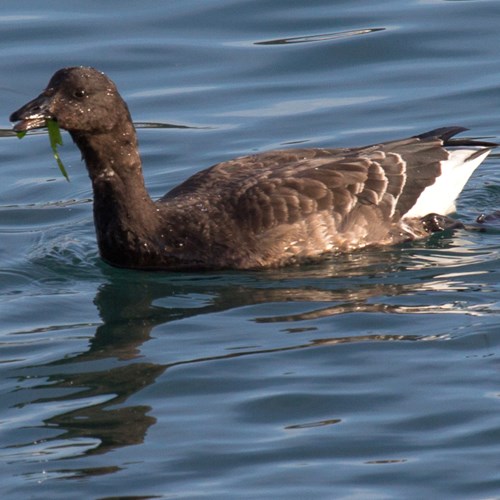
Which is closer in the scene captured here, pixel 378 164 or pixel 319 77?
pixel 378 164

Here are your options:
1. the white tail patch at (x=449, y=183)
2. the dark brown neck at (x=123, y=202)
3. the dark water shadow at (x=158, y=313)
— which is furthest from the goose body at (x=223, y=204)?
the white tail patch at (x=449, y=183)

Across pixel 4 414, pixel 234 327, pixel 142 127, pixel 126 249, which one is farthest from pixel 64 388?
pixel 142 127

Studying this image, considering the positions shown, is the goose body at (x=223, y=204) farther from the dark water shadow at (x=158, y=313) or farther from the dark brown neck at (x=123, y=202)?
the dark water shadow at (x=158, y=313)

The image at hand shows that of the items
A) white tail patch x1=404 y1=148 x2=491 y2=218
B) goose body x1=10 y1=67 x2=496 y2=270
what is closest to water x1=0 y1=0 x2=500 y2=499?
goose body x1=10 y1=67 x2=496 y2=270

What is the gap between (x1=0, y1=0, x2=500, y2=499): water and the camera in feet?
22.4

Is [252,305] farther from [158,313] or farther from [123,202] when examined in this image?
[123,202]

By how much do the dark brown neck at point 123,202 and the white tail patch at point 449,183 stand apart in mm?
2123

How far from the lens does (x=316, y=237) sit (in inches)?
397

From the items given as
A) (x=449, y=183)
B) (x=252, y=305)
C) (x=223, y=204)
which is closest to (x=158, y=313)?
(x=252, y=305)

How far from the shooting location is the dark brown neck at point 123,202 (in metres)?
10.0

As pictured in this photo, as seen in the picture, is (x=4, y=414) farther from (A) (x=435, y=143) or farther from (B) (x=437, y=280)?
(A) (x=435, y=143)

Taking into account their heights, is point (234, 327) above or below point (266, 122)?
below

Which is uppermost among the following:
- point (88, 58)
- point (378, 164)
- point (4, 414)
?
point (88, 58)

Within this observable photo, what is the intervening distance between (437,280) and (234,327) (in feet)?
5.15
